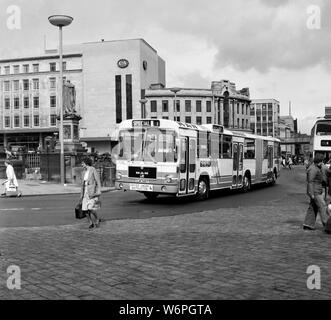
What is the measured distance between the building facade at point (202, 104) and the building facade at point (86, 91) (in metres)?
4.46

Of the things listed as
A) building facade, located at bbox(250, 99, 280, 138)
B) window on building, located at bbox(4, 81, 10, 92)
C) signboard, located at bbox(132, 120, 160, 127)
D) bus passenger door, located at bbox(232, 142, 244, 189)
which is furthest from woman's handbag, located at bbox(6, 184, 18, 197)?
building facade, located at bbox(250, 99, 280, 138)

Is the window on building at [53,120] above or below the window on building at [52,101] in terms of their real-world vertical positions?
below

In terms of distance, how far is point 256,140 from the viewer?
2650 centimetres

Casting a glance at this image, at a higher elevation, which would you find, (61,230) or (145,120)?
(145,120)

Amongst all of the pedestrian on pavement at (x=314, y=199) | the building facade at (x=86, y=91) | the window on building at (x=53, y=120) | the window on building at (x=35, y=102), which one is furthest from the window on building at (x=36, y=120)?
the pedestrian on pavement at (x=314, y=199)

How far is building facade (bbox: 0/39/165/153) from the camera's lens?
95912mm

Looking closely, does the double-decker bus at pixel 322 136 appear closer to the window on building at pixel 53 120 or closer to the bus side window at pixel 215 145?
the bus side window at pixel 215 145

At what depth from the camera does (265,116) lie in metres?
148

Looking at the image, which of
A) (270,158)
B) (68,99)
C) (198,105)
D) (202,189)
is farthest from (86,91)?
(202,189)

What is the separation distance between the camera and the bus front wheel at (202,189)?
1923 cm

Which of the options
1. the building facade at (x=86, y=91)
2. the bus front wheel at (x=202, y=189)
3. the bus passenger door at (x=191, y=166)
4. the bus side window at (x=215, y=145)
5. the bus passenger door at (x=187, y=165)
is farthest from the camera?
the building facade at (x=86, y=91)
